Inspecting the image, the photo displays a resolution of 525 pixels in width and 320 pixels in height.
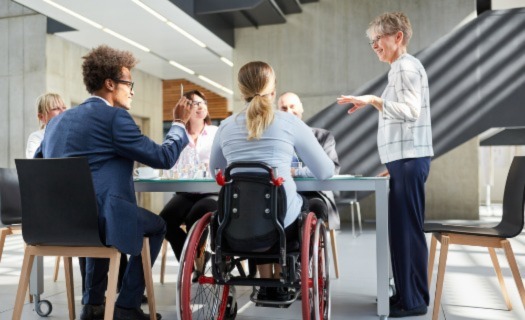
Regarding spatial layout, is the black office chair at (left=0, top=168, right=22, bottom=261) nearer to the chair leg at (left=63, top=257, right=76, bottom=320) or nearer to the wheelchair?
the chair leg at (left=63, top=257, right=76, bottom=320)

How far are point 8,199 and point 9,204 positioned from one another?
3 centimetres

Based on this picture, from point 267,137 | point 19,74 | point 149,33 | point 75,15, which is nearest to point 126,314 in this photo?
point 267,137

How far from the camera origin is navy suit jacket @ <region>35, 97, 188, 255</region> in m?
2.00

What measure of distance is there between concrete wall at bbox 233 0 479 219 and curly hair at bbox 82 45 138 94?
564 centimetres

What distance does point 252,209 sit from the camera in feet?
5.92

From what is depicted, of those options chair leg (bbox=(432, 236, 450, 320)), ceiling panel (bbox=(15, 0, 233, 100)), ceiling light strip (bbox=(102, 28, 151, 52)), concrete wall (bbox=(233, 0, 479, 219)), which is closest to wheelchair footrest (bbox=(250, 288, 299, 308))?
chair leg (bbox=(432, 236, 450, 320))

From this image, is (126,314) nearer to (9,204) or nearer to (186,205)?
(186,205)

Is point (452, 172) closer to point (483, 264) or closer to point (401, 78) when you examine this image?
point (483, 264)

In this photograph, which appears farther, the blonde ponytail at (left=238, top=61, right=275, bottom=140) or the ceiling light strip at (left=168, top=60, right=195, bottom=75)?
the ceiling light strip at (left=168, top=60, right=195, bottom=75)

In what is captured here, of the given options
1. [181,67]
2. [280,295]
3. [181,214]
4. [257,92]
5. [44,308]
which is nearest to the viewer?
[257,92]

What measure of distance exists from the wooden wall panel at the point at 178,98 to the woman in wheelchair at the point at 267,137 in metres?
9.81

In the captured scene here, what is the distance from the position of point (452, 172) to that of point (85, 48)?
662 cm

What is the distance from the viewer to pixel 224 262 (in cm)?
191

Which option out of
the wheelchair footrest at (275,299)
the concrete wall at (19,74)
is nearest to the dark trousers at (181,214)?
the wheelchair footrest at (275,299)
